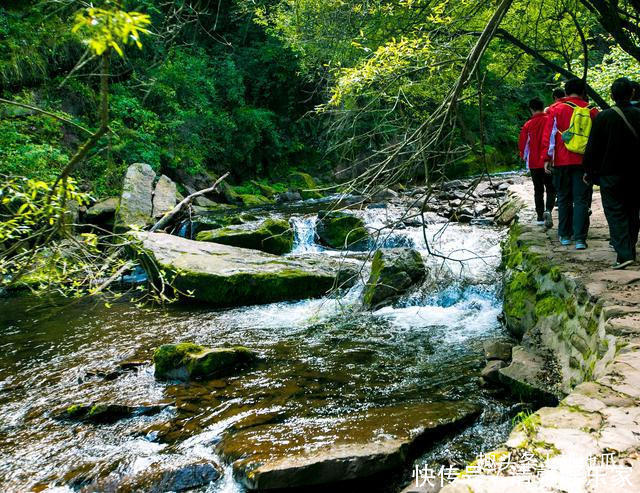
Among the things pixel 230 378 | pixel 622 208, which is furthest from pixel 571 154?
pixel 230 378

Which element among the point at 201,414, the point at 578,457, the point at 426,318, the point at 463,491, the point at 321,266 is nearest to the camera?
the point at 463,491

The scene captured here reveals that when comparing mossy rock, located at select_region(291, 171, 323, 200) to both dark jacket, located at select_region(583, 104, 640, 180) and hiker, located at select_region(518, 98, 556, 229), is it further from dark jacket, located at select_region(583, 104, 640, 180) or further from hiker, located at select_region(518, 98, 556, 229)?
dark jacket, located at select_region(583, 104, 640, 180)

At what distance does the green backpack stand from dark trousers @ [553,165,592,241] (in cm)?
25

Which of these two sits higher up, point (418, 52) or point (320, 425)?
point (418, 52)

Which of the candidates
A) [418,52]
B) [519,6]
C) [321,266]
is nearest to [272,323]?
[321,266]

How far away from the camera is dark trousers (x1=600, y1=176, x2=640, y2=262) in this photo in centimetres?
491

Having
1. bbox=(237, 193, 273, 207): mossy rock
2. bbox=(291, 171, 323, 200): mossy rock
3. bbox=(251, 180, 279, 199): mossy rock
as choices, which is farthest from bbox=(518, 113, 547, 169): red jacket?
bbox=(291, 171, 323, 200): mossy rock

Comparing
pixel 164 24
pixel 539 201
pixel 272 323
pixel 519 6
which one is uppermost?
pixel 519 6

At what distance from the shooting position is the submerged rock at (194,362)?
585cm

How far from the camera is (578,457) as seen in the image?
7.79 feet

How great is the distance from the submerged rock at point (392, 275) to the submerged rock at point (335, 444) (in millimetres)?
3854

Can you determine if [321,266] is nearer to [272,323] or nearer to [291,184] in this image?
[272,323]

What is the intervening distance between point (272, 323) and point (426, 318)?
258 cm

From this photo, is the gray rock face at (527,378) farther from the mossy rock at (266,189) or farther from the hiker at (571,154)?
the mossy rock at (266,189)
